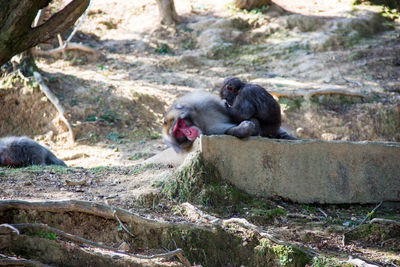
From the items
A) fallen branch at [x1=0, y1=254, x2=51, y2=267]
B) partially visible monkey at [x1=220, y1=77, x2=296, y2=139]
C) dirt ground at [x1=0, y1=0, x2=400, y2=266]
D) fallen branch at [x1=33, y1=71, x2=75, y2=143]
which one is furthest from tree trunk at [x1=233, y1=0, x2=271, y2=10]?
fallen branch at [x1=0, y1=254, x2=51, y2=267]

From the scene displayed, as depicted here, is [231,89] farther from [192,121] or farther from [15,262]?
[15,262]

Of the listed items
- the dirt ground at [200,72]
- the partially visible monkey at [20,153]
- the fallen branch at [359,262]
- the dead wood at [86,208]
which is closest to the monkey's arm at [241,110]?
the dirt ground at [200,72]

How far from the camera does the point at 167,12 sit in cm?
1661

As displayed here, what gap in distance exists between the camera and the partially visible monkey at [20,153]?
9.20 meters

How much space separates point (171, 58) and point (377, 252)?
11.2 m

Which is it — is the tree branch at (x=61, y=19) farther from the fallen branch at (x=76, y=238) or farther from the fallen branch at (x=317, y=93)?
the fallen branch at (x=317, y=93)

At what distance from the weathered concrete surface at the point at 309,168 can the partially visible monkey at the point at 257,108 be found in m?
0.59

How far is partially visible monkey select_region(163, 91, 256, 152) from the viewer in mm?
6391

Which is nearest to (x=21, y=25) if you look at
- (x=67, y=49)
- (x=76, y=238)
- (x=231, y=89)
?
(x=76, y=238)

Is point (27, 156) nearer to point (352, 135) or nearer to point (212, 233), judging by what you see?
point (212, 233)

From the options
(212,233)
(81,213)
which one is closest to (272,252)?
(212,233)

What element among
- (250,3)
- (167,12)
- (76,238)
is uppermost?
(167,12)

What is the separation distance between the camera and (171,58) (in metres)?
15.3

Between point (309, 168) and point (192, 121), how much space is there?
1.71 metres
